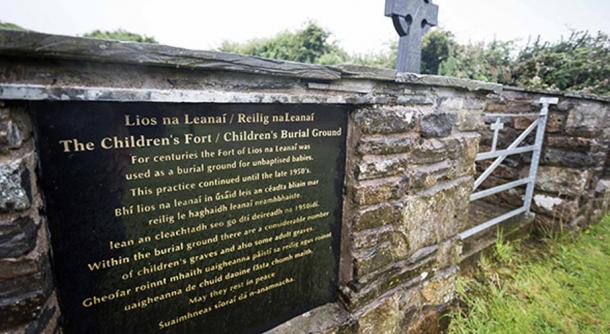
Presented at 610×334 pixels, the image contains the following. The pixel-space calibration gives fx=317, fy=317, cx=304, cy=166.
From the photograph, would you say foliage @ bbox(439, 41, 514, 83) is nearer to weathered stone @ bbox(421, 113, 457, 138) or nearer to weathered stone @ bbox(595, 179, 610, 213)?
weathered stone @ bbox(595, 179, 610, 213)

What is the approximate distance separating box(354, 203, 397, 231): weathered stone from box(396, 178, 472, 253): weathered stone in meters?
0.08

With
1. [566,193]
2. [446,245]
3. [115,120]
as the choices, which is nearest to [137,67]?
[115,120]

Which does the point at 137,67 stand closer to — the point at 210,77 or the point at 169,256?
the point at 210,77

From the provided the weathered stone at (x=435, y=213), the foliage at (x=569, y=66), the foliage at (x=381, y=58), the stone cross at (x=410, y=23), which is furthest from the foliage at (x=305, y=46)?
the weathered stone at (x=435, y=213)

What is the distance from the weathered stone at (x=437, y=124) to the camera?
5.60 ft

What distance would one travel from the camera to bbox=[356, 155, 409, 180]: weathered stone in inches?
58.6

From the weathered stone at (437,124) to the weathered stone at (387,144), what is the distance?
0.08 meters

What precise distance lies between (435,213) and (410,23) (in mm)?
1370

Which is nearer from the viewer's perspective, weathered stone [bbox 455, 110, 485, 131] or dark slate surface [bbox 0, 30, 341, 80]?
dark slate surface [bbox 0, 30, 341, 80]

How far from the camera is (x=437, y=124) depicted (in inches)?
69.4

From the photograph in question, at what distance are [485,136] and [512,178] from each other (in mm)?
543

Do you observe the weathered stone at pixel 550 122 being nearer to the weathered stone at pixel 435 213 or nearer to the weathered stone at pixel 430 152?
the weathered stone at pixel 435 213

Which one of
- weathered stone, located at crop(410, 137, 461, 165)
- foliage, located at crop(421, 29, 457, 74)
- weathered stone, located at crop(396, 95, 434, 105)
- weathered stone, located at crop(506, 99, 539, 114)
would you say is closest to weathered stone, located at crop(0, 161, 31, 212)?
weathered stone, located at crop(396, 95, 434, 105)

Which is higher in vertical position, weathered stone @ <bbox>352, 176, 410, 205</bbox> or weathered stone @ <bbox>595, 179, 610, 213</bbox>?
weathered stone @ <bbox>352, 176, 410, 205</bbox>
